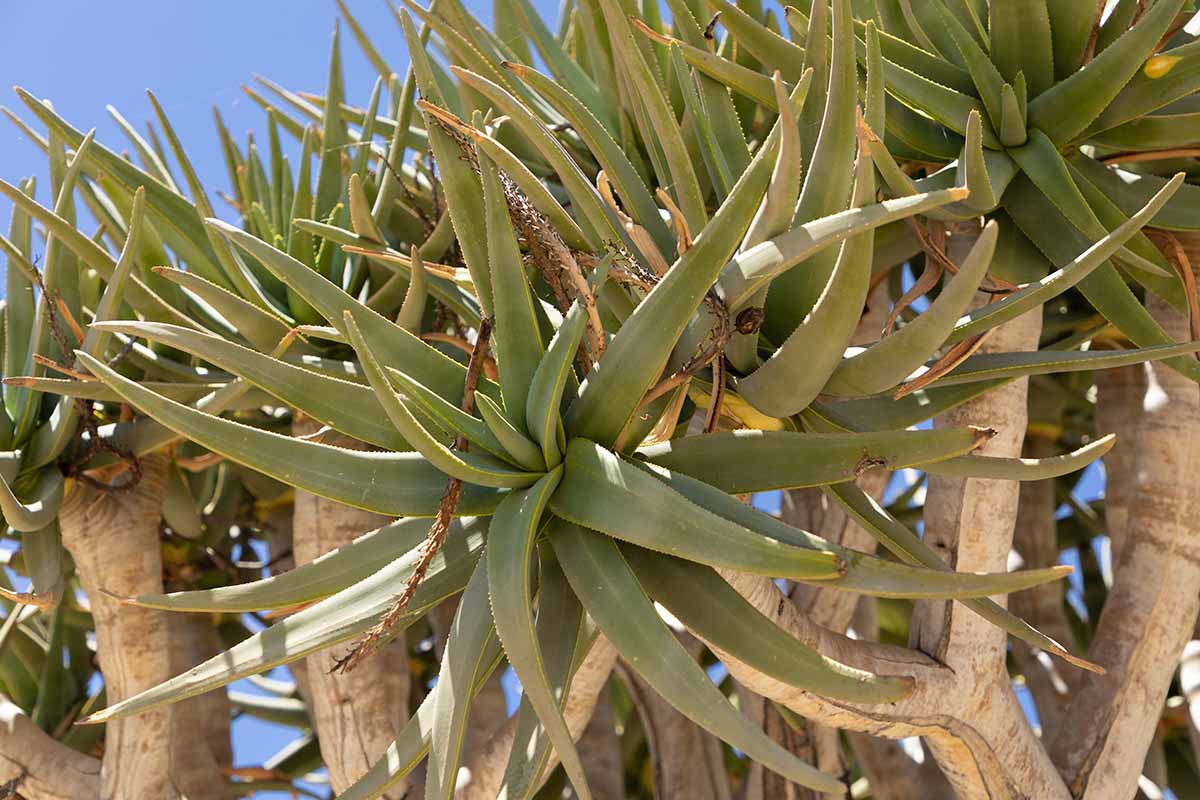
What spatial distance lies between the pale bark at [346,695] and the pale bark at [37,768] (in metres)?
0.39

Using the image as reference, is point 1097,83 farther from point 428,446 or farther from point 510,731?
point 510,731

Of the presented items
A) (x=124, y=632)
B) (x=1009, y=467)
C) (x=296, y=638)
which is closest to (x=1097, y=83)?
(x=1009, y=467)

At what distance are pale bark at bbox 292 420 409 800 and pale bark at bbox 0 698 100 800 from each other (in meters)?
0.39

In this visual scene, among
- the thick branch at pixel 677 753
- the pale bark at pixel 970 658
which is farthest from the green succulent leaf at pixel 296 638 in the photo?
the thick branch at pixel 677 753

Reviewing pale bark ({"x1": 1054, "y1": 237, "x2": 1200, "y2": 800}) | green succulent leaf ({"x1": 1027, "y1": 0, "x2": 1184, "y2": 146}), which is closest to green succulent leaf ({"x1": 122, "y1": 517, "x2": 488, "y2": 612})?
green succulent leaf ({"x1": 1027, "y1": 0, "x2": 1184, "y2": 146})

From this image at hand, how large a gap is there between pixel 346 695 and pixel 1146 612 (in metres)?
1.10

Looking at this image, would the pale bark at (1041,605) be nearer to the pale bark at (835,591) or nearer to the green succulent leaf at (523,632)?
the pale bark at (835,591)

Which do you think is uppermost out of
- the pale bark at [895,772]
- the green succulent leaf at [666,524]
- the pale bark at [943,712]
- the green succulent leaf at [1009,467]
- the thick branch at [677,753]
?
the green succulent leaf at [1009,467]

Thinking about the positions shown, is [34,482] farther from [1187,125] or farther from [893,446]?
[1187,125]

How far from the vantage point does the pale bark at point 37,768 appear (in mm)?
1876

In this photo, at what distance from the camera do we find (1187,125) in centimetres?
144

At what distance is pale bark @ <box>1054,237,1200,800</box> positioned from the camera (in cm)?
159

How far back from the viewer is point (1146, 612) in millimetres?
1617

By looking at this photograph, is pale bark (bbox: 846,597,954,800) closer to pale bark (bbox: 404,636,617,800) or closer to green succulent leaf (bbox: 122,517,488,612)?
pale bark (bbox: 404,636,617,800)
